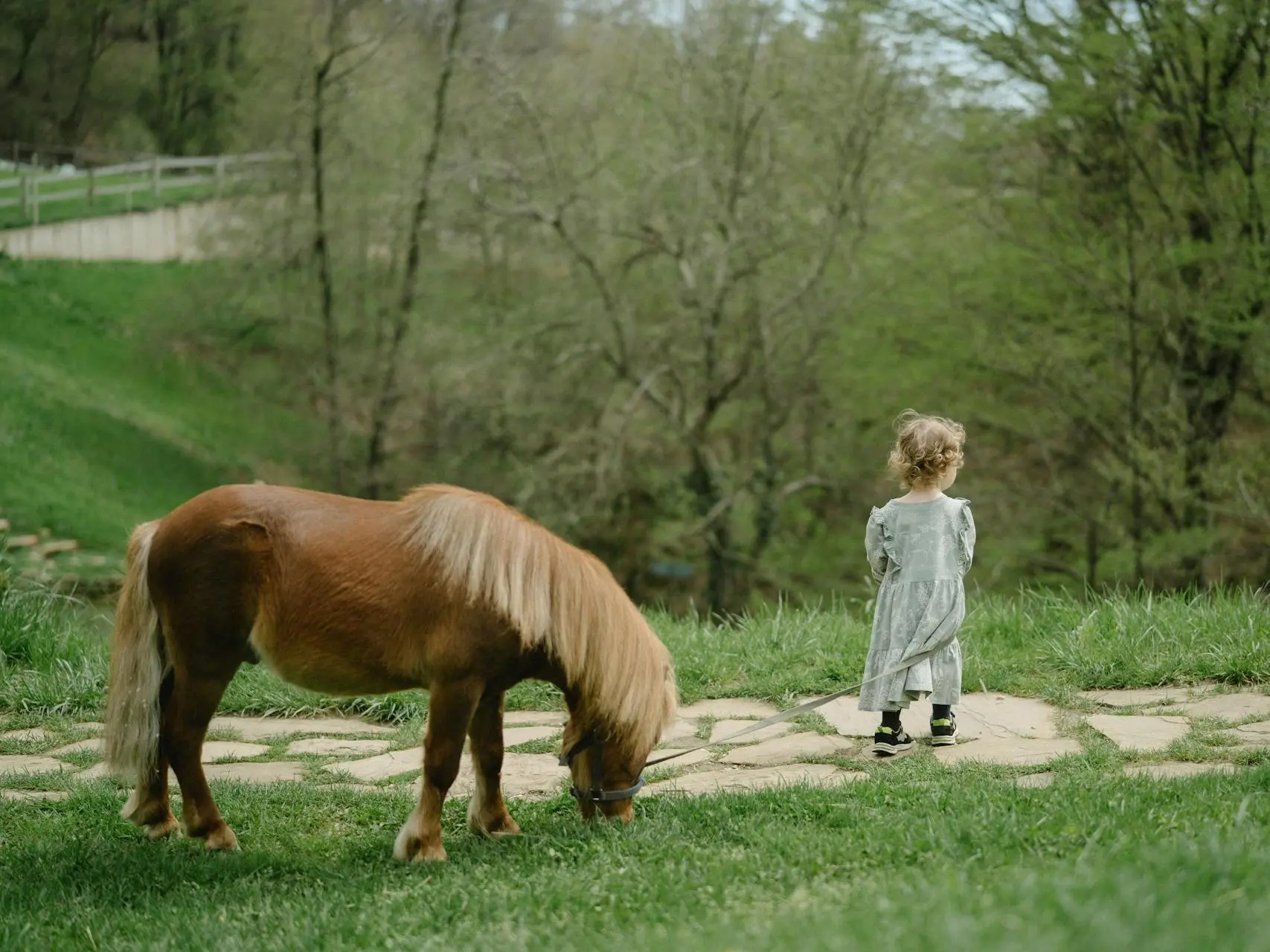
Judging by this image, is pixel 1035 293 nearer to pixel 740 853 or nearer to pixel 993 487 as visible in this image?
pixel 993 487

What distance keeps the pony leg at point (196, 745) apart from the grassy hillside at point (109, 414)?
7.54 meters

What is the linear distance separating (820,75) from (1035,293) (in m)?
4.21

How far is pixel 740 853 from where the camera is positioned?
344cm

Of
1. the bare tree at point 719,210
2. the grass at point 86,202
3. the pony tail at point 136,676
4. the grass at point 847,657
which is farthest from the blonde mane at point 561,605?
the bare tree at point 719,210

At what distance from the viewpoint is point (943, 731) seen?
4922mm

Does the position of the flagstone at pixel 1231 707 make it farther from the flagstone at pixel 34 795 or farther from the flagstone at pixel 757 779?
the flagstone at pixel 34 795

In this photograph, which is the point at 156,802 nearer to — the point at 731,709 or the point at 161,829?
the point at 161,829

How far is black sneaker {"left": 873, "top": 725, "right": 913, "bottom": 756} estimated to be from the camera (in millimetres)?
4863

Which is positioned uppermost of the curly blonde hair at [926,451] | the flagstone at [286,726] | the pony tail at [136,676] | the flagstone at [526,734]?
the curly blonde hair at [926,451]

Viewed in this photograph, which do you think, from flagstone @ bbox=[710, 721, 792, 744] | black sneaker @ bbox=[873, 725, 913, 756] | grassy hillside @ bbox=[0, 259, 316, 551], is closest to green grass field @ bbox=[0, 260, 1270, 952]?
black sneaker @ bbox=[873, 725, 913, 756]

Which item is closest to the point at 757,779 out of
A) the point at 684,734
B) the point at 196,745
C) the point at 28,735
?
the point at 684,734

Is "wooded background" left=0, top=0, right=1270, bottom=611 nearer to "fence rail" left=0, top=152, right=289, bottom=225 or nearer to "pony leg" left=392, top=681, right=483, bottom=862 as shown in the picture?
"fence rail" left=0, top=152, right=289, bottom=225

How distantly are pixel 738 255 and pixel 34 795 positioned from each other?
1262 centimetres

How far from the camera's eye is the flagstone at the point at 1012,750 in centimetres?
462
